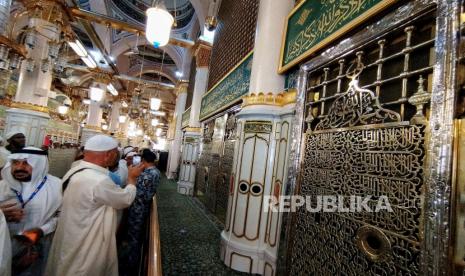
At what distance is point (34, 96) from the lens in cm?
537

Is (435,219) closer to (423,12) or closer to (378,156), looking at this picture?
(378,156)

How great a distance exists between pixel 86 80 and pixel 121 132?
3.96 m

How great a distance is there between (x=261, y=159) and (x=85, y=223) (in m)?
1.69

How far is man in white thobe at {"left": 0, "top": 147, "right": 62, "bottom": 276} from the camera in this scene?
1.49 m

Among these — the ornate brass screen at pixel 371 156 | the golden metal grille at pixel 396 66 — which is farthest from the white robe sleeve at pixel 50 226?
the golden metal grille at pixel 396 66

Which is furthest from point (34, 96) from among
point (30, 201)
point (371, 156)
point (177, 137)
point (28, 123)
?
point (371, 156)

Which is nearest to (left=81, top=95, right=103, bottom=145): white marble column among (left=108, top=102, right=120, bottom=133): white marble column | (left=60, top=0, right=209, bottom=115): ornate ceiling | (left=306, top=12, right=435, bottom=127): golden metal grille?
(left=60, top=0, right=209, bottom=115): ornate ceiling

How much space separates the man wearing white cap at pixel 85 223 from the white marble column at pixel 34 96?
502 cm

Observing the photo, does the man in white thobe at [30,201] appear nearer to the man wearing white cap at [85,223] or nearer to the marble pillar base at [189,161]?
the man wearing white cap at [85,223]

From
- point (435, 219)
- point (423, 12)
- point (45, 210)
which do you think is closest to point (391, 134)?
point (435, 219)

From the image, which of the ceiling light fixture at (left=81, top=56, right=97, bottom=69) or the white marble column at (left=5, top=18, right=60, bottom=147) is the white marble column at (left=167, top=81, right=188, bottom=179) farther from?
the white marble column at (left=5, top=18, right=60, bottom=147)

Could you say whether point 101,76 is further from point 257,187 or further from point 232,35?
point 257,187

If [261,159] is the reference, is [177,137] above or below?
above

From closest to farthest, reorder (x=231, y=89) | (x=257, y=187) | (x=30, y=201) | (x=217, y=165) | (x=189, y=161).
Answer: (x=30, y=201) < (x=257, y=187) < (x=231, y=89) < (x=217, y=165) < (x=189, y=161)
